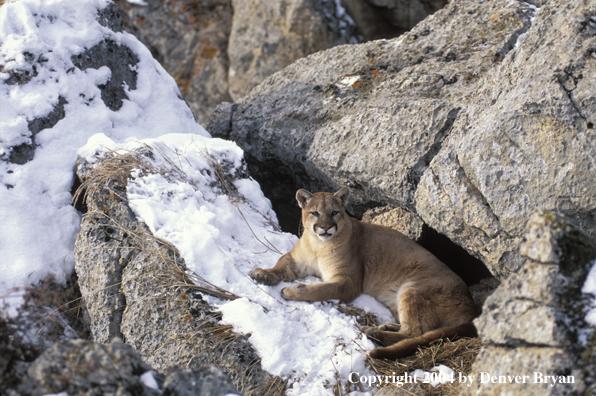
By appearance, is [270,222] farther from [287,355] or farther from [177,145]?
[287,355]

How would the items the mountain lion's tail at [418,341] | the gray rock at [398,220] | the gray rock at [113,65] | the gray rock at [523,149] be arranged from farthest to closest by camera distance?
the gray rock at [113,65] < the gray rock at [398,220] < the mountain lion's tail at [418,341] < the gray rock at [523,149]

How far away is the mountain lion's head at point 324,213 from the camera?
15.5ft

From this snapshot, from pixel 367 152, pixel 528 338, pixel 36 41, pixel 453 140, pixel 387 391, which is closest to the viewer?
pixel 528 338

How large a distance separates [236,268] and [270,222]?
4.26 ft

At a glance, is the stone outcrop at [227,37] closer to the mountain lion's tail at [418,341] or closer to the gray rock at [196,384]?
the mountain lion's tail at [418,341]

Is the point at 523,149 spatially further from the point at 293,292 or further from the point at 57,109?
the point at 57,109

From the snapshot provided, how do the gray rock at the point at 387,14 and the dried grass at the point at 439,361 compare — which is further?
the gray rock at the point at 387,14

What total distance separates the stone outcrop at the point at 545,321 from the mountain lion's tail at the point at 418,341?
1.11 metres

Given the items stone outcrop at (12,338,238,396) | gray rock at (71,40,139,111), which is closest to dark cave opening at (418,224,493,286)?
stone outcrop at (12,338,238,396)

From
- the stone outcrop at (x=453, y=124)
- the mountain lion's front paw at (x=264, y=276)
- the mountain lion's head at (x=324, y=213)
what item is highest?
the stone outcrop at (x=453, y=124)

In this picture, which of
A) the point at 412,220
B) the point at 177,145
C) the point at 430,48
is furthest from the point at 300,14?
the point at 412,220

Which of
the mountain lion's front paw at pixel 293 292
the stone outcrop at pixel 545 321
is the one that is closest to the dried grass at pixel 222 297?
the mountain lion's front paw at pixel 293 292

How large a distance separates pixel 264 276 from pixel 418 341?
152 cm

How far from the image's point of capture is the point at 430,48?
5676 mm
